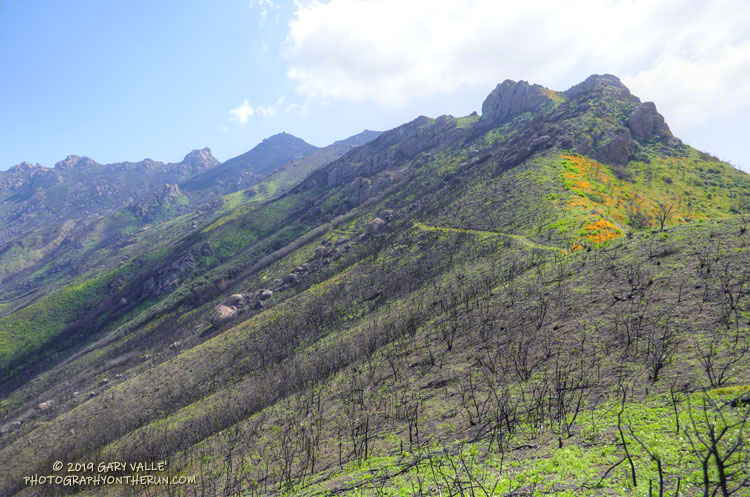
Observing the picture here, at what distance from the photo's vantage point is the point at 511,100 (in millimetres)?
155750

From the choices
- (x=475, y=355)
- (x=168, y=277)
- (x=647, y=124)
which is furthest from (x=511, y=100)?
(x=168, y=277)

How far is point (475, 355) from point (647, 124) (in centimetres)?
9419

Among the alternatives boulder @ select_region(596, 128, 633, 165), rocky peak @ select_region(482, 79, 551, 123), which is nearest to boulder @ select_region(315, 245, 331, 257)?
boulder @ select_region(596, 128, 633, 165)

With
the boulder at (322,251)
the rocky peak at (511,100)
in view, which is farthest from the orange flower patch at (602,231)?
the rocky peak at (511,100)

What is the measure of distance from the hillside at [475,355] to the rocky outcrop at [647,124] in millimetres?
445

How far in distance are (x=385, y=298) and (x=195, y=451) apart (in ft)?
98.7

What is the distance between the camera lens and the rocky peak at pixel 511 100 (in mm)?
150000

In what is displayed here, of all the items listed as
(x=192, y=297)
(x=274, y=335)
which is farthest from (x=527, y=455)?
(x=192, y=297)

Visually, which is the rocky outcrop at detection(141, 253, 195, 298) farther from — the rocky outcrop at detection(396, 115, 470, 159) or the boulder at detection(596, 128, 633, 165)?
the boulder at detection(596, 128, 633, 165)

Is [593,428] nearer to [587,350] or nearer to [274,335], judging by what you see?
[587,350]

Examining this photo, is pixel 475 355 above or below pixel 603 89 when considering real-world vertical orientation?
below

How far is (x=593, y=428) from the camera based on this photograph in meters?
13.8

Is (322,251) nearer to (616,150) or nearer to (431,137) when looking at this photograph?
(616,150)

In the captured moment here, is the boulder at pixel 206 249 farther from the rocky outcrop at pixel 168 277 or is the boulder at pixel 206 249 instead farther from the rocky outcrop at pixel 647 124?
the rocky outcrop at pixel 647 124
